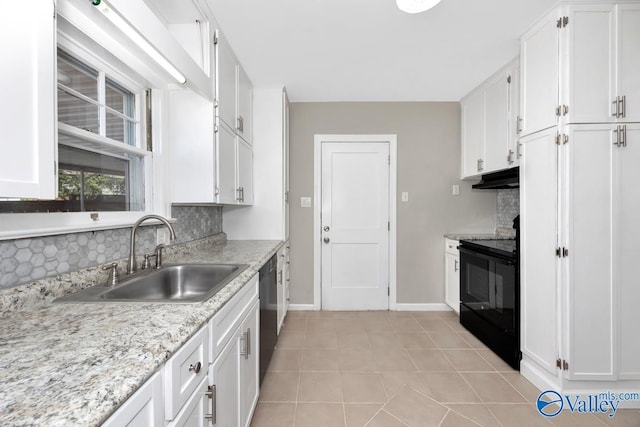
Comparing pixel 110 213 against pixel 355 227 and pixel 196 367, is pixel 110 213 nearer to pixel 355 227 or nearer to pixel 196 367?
pixel 196 367

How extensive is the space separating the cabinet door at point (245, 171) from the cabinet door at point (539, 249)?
2.20 m

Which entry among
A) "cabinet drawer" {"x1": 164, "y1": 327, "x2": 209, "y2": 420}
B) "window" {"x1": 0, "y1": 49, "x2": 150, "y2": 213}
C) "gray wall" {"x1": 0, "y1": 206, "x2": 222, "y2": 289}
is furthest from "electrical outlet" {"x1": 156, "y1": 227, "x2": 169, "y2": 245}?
"cabinet drawer" {"x1": 164, "y1": 327, "x2": 209, "y2": 420}

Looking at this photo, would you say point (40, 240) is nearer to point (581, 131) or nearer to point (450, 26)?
point (450, 26)

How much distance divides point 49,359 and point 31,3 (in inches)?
33.6

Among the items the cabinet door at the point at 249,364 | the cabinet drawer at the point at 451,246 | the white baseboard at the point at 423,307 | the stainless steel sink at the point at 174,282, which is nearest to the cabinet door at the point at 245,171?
the stainless steel sink at the point at 174,282

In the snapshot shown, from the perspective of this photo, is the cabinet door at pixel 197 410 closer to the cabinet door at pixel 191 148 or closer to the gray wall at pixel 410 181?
the cabinet door at pixel 191 148

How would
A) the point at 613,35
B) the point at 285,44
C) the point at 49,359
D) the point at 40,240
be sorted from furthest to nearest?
the point at 285,44 < the point at 613,35 < the point at 40,240 < the point at 49,359

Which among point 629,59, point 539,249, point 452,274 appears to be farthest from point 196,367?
point 452,274

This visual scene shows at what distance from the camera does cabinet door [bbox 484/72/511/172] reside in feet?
7.96

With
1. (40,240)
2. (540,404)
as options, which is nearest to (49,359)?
(40,240)

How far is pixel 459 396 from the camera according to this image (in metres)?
1.82

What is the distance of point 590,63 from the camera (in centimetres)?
168

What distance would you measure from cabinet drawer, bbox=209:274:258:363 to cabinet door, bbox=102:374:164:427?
31 cm

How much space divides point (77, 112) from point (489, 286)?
2.98 m
